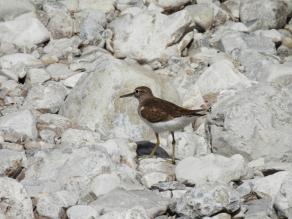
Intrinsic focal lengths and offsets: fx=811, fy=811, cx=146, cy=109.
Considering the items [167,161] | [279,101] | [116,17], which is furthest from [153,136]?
[116,17]

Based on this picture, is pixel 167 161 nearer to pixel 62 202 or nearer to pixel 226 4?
pixel 62 202

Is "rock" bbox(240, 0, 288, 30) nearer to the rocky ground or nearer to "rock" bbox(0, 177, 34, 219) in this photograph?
the rocky ground

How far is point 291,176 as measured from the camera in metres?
10.7

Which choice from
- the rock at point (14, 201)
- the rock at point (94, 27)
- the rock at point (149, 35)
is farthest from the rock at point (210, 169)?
the rock at point (94, 27)

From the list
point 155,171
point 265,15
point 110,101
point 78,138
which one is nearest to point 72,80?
point 110,101

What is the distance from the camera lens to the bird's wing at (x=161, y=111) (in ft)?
43.3

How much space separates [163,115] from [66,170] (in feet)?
7.36

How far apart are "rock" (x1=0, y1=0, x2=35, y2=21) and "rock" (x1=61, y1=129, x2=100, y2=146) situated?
18.3 ft

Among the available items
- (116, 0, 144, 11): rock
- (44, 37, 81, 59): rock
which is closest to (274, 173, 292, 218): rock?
(44, 37, 81, 59): rock

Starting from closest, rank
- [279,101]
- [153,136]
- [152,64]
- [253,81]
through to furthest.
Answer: [279,101] < [153,136] < [253,81] < [152,64]

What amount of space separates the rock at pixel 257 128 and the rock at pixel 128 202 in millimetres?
2372

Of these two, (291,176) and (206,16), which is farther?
(206,16)

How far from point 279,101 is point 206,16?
574cm

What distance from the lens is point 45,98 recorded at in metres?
15.0
